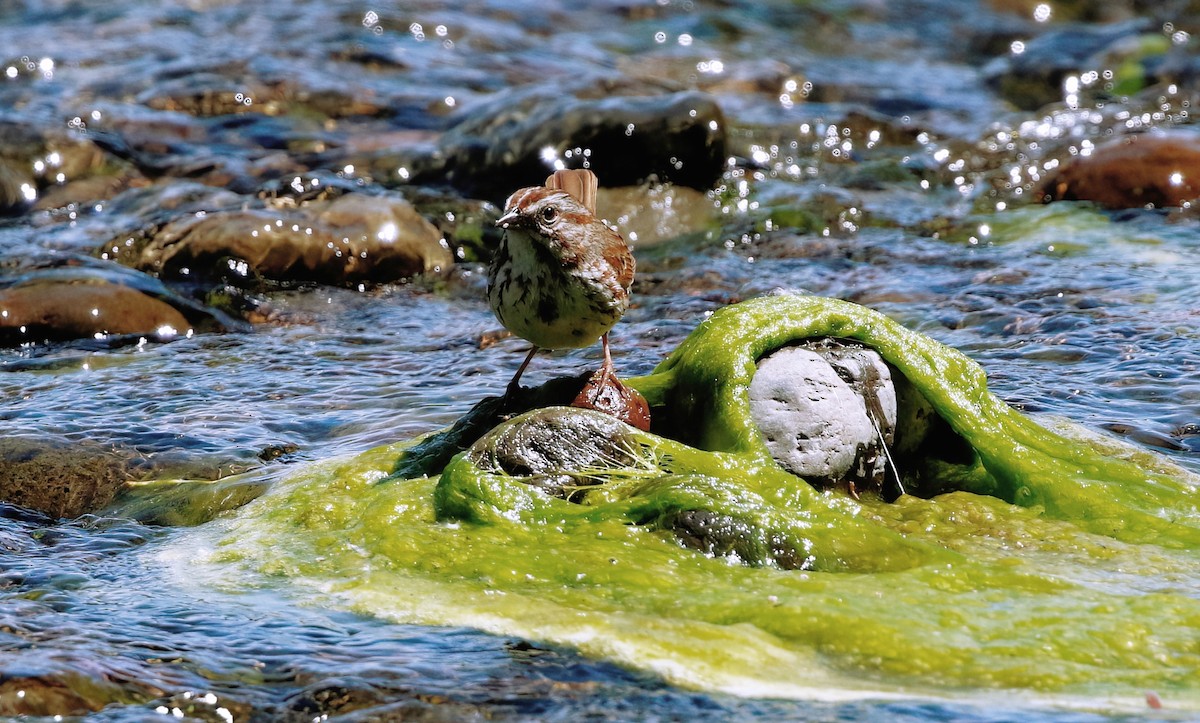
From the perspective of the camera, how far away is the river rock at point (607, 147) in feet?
31.1

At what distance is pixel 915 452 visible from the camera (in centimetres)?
491

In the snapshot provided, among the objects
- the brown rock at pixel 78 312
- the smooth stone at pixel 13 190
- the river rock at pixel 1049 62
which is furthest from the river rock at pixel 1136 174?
the smooth stone at pixel 13 190

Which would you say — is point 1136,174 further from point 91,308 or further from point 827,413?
point 91,308

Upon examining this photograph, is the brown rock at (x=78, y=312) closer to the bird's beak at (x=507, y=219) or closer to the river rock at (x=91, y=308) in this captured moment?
the river rock at (x=91, y=308)

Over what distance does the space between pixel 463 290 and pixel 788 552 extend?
4654 millimetres

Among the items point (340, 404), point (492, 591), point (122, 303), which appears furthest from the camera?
point (122, 303)

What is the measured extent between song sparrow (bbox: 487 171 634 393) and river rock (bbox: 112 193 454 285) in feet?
11.6

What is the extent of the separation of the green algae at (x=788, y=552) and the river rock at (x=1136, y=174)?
4463 mm

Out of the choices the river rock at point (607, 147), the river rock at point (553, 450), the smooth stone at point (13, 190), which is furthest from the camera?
the river rock at point (607, 147)

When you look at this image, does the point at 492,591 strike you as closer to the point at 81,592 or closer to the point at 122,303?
the point at 81,592

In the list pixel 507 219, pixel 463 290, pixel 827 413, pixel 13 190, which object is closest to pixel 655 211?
pixel 463 290

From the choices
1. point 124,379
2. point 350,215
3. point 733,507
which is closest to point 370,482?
point 733,507

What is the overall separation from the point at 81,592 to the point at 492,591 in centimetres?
124

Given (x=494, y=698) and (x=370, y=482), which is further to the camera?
(x=370, y=482)
